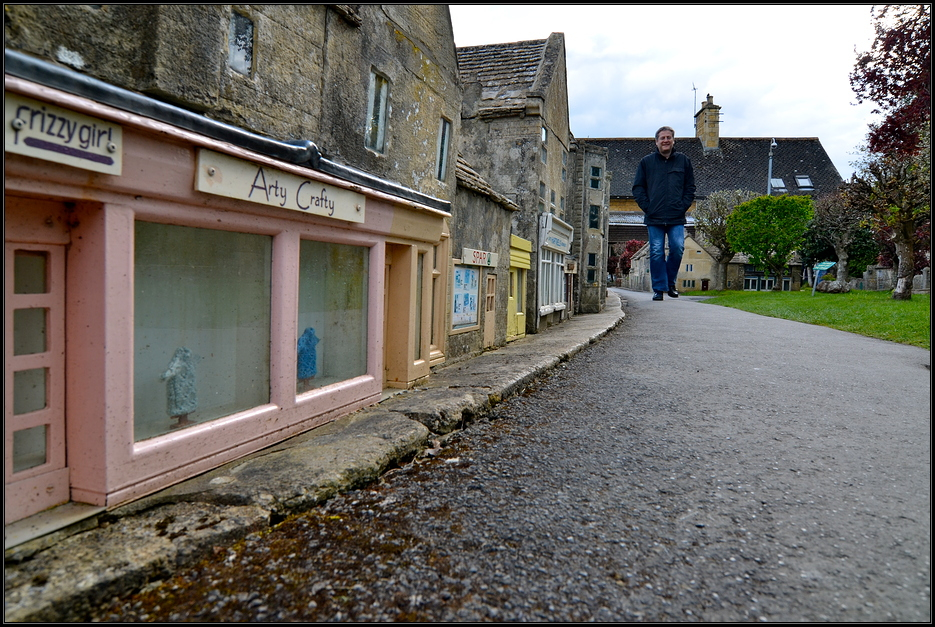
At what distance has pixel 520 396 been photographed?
7.86 meters

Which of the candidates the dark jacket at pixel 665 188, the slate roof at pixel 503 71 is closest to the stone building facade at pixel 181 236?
the dark jacket at pixel 665 188

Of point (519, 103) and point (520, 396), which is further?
point (519, 103)

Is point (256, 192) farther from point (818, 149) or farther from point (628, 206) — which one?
point (818, 149)

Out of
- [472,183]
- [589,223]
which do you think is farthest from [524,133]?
[589,223]

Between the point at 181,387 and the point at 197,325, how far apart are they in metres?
0.50

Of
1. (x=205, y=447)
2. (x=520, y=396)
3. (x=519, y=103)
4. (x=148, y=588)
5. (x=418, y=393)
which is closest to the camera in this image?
(x=148, y=588)

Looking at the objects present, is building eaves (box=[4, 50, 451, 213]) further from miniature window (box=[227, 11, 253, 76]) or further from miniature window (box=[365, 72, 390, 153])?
miniature window (box=[365, 72, 390, 153])

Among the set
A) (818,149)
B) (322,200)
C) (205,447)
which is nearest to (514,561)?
(205,447)

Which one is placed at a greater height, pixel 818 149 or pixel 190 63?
pixel 818 149

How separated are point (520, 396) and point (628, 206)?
147ft

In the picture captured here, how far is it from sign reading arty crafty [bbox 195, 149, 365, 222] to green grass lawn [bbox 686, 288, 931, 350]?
46.1 ft

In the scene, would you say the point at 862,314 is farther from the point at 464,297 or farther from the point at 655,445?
the point at 655,445

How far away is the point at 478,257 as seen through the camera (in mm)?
11555

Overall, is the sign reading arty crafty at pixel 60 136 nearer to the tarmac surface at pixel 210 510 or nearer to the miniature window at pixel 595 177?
the tarmac surface at pixel 210 510
